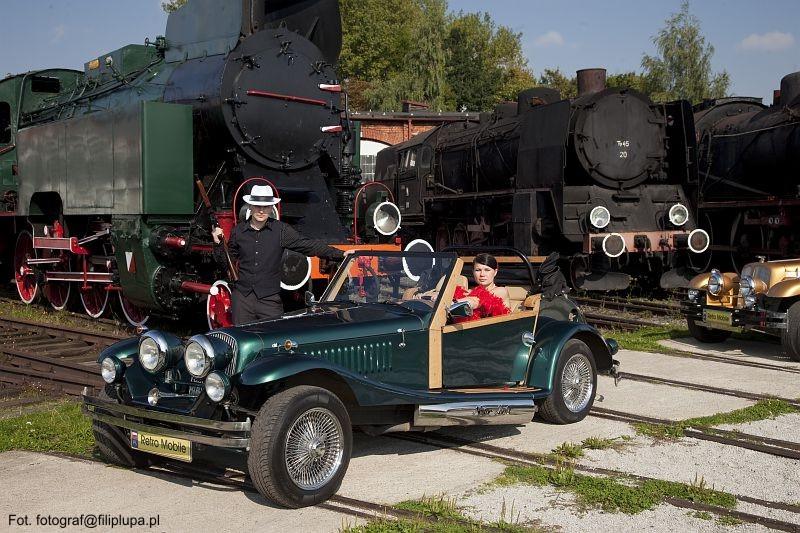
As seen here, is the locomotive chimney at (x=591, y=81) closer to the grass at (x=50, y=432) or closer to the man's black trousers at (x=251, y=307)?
the man's black trousers at (x=251, y=307)

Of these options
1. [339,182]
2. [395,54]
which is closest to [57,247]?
[339,182]

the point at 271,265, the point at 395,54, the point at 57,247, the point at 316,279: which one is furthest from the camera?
the point at 395,54

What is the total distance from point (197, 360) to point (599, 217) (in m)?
9.80

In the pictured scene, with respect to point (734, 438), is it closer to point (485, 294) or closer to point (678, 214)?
point (485, 294)

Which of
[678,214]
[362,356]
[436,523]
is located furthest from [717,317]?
[436,523]

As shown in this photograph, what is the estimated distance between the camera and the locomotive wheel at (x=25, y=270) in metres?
14.5

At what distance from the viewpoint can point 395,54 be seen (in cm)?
5819

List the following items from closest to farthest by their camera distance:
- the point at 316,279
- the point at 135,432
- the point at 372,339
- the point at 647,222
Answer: the point at 135,432 → the point at 372,339 → the point at 316,279 → the point at 647,222

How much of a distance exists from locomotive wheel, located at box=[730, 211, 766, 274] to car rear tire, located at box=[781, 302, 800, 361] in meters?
7.09

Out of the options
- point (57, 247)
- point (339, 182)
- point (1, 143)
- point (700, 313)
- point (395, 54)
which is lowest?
point (700, 313)

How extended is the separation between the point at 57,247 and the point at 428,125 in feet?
69.3

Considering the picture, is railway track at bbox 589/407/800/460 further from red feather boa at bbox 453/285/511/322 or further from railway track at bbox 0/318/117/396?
railway track at bbox 0/318/117/396

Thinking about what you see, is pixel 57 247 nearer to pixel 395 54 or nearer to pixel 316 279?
pixel 316 279

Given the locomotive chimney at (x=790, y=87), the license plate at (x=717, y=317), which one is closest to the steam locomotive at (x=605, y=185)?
the locomotive chimney at (x=790, y=87)
